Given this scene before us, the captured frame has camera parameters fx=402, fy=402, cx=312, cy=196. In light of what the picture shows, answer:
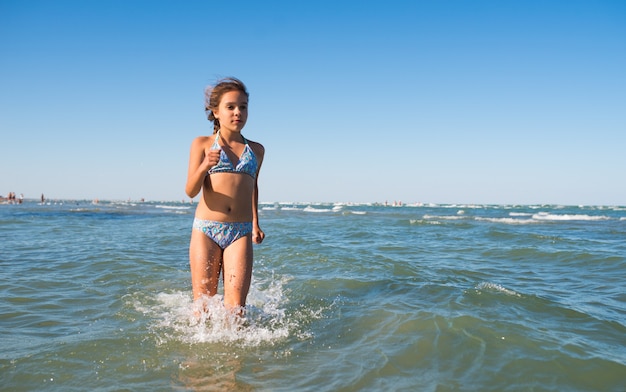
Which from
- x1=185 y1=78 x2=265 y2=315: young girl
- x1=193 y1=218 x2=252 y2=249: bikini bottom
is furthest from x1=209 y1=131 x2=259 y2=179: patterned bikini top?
x1=193 y1=218 x2=252 y2=249: bikini bottom

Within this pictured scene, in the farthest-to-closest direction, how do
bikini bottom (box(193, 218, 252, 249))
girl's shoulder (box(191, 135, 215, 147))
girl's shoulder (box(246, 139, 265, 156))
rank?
girl's shoulder (box(246, 139, 265, 156))
bikini bottom (box(193, 218, 252, 249))
girl's shoulder (box(191, 135, 215, 147))

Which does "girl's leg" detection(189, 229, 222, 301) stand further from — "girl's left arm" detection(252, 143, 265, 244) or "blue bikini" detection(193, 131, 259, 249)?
"girl's left arm" detection(252, 143, 265, 244)

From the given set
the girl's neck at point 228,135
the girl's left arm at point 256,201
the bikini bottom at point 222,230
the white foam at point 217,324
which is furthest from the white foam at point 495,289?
the girl's neck at point 228,135

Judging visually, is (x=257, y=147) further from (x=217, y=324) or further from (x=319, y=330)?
(x=319, y=330)

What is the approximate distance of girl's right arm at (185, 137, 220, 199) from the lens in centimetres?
345

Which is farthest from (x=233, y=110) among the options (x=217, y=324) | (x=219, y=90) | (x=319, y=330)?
(x=319, y=330)

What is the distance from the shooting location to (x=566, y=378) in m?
2.98

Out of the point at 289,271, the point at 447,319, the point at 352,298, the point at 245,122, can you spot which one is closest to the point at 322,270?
the point at 289,271

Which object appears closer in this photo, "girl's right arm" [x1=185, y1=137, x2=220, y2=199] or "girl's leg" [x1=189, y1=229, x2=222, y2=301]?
"girl's right arm" [x1=185, y1=137, x2=220, y2=199]

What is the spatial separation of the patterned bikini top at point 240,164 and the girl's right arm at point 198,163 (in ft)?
0.41

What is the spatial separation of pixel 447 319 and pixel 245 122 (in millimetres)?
2973

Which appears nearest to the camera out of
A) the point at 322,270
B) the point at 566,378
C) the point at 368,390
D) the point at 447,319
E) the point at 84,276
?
the point at 368,390

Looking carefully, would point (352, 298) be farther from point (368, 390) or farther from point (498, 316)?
point (368, 390)

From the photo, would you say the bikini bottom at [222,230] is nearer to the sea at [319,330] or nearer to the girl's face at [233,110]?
the sea at [319,330]
